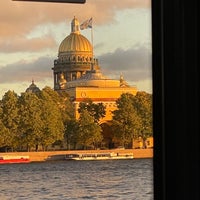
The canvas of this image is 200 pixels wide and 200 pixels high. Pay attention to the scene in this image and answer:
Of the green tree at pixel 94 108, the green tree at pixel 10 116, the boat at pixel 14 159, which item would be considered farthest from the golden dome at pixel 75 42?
the boat at pixel 14 159

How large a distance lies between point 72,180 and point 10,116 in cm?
292

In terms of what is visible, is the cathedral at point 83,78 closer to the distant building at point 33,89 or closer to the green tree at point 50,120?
the green tree at point 50,120

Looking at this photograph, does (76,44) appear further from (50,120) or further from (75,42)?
(50,120)

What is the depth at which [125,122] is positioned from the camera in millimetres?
12969

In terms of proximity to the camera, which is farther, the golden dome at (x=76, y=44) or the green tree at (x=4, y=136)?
the golden dome at (x=76, y=44)

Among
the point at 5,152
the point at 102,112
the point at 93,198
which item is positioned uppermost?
the point at 102,112

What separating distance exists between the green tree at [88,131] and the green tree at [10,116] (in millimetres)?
1468

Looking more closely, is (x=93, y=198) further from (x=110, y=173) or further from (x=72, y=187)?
(x=110, y=173)

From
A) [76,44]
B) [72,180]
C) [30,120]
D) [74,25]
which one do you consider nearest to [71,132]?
[30,120]

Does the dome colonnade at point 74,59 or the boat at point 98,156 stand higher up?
the dome colonnade at point 74,59

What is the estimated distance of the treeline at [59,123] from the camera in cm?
1259
